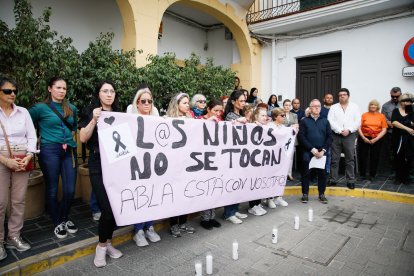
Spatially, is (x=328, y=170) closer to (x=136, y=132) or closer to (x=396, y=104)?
(x=396, y=104)

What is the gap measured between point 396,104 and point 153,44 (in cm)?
659

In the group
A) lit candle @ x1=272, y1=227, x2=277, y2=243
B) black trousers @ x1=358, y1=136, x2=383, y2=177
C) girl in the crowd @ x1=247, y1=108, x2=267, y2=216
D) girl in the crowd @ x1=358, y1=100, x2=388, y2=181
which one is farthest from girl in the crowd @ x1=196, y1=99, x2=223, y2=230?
black trousers @ x1=358, y1=136, x2=383, y2=177

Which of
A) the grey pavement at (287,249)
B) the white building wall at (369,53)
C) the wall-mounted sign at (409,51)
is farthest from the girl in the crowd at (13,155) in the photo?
the wall-mounted sign at (409,51)

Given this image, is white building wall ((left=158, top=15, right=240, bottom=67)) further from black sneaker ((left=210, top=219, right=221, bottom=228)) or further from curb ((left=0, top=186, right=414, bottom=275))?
curb ((left=0, top=186, right=414, bottom=275))

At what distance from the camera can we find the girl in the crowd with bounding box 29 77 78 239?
3.50 m

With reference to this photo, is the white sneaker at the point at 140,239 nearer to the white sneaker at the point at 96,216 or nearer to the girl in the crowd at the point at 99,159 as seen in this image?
the girl in the crowd at the point at 99,159

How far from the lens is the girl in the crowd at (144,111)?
11.5ft

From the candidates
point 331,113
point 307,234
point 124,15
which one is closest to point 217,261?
point 307,234

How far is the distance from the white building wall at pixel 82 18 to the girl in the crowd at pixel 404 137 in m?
8.06

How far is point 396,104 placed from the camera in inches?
291

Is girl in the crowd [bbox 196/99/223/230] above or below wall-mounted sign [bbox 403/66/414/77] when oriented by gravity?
below

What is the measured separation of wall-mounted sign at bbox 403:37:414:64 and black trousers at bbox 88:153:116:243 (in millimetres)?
9091

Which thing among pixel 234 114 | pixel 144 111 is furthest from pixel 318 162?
pixel 144 111

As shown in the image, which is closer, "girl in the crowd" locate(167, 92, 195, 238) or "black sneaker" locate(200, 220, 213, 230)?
"girl in the crowd" locate(167, 92, 195, 238)
